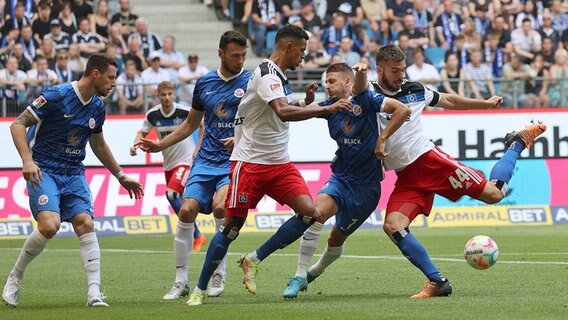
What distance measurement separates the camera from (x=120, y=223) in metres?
23.5

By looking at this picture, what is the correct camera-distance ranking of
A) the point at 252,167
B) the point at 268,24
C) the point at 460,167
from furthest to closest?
the point at 268,24 → the point at 460,167 → the point at 252,167

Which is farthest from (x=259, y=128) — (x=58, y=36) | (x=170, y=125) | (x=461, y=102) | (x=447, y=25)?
(x=447, y=25)

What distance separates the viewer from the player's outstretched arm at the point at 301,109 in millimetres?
10781

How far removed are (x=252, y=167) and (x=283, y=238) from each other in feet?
2.43

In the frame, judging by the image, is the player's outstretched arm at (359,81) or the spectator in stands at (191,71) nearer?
the player's outstretched arm at (359,81)

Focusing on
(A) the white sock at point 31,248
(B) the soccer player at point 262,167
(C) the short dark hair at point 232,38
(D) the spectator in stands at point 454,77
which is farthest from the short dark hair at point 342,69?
(D) the spectator in stands at point 454,77

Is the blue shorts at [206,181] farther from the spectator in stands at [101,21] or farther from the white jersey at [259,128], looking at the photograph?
the spectator in stands at [101,21]

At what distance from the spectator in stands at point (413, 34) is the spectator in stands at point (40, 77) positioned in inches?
318

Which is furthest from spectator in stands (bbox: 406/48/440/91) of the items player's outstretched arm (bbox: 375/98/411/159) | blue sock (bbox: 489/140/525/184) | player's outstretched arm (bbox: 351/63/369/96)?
player's outstretched arm (bbox: 375/98/411/159)

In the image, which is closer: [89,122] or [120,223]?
[89,122]

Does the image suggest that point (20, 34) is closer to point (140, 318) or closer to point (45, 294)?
point (45, 294)

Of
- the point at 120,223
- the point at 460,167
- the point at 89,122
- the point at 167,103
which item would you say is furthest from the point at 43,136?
the point at 120,223

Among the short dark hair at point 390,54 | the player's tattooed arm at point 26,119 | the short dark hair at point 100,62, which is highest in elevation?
the short dark hair at point 100,62

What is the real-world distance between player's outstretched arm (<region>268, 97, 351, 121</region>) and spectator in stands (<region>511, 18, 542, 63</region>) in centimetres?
1799
